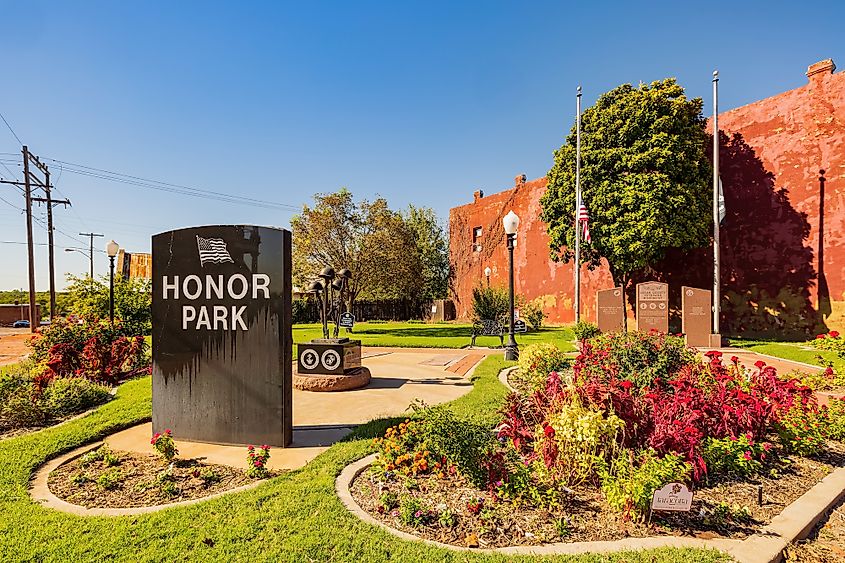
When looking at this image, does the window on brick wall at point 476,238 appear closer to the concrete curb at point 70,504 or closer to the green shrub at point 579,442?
the green shrub at point 579,442

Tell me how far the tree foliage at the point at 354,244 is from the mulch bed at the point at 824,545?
69.3 ft

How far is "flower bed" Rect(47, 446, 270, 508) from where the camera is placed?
3.64m

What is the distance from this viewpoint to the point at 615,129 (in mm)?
18328

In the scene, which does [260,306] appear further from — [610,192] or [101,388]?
[610,192]

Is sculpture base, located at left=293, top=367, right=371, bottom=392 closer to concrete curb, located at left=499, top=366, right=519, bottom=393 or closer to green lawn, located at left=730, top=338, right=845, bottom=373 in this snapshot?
concrete curb, located at left=499, top=366, right=519, bottom=393

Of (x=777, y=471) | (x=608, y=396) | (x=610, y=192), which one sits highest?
(x=610, y=192)

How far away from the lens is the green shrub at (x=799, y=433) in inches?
178

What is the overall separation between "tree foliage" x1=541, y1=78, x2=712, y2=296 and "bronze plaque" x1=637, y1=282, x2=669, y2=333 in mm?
2245

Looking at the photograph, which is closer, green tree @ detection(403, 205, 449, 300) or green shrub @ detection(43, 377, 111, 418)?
green shrub @ detection(43, 377, 111, 418)

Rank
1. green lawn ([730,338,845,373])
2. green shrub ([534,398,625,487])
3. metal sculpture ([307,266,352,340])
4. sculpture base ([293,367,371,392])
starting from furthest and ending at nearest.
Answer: green lawn ([730,338,845,373]) < metal sculpture ([307,266,352,340]) < sculpture base ([293,367,371,392]) < green shrub ([534,398,625,487])

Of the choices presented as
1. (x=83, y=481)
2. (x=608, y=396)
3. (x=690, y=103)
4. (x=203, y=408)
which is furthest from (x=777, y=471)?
(x=690, y=103)

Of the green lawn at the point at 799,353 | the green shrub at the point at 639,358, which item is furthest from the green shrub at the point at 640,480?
the green lawn at the point at 799,353

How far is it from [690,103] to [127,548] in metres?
21.9

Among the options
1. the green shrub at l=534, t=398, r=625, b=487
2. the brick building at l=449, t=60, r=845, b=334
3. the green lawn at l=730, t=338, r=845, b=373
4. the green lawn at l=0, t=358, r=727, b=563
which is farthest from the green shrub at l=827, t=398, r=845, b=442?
the brick building at l=449, t=60, r=845, b=334
